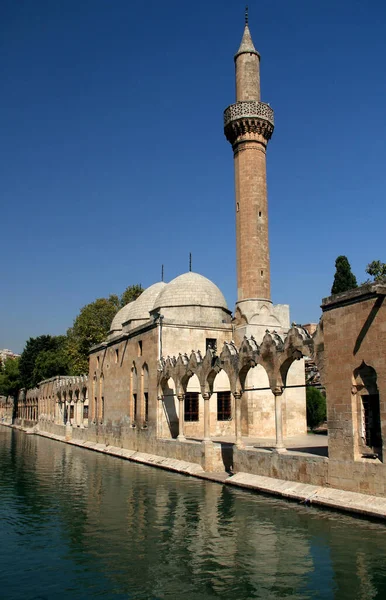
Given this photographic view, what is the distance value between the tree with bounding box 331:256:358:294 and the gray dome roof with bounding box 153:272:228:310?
331 inches

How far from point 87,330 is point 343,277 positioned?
2222 cm

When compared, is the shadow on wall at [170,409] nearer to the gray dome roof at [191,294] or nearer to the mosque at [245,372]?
the mosque at [245,372]

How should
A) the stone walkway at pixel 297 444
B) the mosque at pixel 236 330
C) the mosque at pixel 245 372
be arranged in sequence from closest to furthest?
the mosque at pixel 245 372, the stone walkway at pixel 297 444, the mosque at pixel 236 330

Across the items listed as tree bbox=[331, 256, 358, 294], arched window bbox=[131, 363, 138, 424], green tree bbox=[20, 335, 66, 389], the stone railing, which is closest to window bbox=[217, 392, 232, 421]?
arched window bbox=[131, 363, 138, 424]

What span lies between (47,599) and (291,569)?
345 centimetres

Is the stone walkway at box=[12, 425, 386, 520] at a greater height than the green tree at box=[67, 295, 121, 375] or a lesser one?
lesser

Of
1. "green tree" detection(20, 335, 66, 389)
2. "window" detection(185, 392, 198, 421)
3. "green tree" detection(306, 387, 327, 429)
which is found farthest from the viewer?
"green tree" detection(20, 335, 66, 389)

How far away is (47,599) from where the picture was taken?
692 centimetres

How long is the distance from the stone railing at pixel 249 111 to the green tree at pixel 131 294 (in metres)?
25.6

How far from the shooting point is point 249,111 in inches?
978

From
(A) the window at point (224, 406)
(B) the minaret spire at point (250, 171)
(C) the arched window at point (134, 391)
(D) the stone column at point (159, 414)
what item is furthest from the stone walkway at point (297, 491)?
(B) the minaret spire at point (250, 171)

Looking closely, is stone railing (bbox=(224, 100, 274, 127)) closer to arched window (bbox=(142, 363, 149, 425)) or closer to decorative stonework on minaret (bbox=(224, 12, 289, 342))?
decorative stonework on minaret (bbox=(224, 12, 289, 342))

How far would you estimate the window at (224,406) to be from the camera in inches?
961

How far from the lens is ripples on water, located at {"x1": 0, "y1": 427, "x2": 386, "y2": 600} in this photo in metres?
7.25
